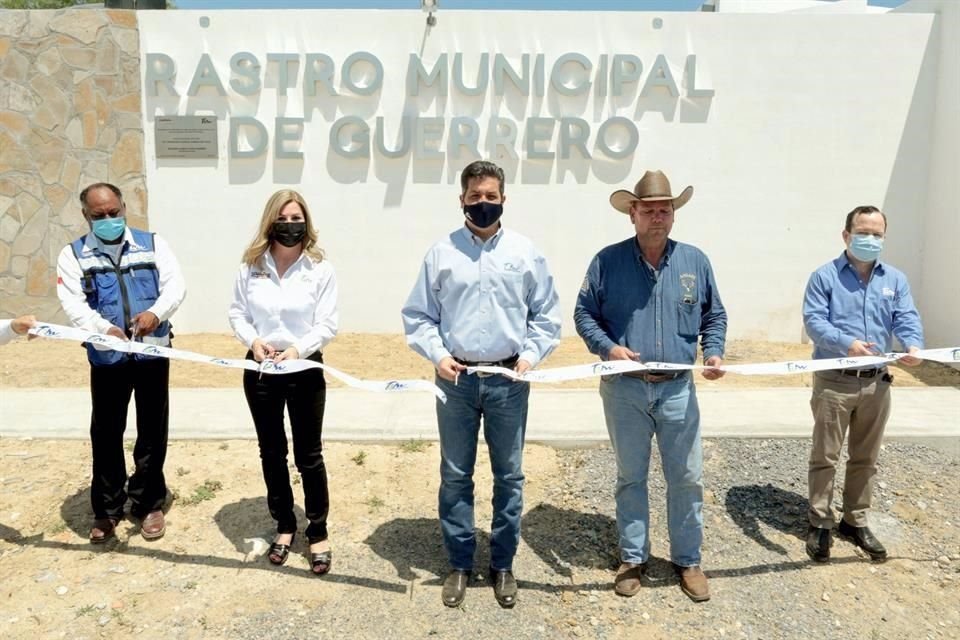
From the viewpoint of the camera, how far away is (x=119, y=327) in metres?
4.07

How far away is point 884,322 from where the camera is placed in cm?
415

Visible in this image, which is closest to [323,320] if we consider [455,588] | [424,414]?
[455,588]

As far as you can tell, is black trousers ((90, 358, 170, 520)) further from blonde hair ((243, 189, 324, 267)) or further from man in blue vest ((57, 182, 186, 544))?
blonde hair ((243, 189, 324, 267))

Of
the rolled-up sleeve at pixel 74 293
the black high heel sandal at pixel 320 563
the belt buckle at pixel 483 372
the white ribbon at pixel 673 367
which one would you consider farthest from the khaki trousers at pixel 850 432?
the rolled-up sleeve at pixel 74 293

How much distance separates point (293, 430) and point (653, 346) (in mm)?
1869

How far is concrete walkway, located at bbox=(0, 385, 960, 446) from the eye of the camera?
19.0 ft

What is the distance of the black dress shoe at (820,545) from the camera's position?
13.8 ft

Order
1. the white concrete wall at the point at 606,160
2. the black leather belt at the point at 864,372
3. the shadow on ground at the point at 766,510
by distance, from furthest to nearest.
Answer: the white concrete wall at the point at 606,160 < the shadow on ground at the point at 766,510 < the black leather belt at the point at 864,372

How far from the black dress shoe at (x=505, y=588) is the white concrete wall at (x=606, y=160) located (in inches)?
236

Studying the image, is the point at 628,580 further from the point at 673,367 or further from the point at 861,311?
the point at 861,311

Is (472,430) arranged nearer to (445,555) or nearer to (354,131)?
(445,555)

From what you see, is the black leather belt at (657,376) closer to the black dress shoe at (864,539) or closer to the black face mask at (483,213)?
the black face mask at (483,213)

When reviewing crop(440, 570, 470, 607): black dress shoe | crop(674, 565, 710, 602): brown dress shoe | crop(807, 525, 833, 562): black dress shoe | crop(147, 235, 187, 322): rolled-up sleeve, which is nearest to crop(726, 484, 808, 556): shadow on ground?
crop(807, 525, 833, 562): black dress shoe

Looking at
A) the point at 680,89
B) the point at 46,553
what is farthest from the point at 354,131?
the point at 46,553
